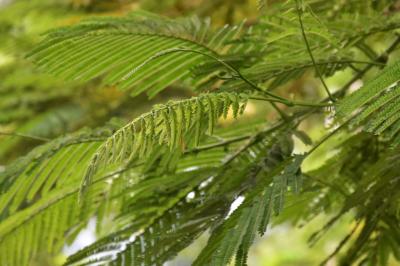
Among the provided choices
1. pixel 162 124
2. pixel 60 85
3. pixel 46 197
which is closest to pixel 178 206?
pixel 46 197

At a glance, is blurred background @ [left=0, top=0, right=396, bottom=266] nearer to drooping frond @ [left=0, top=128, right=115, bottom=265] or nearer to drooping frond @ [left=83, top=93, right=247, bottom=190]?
drooping frond @ [left=0, top=128, right=115, bottom=265]

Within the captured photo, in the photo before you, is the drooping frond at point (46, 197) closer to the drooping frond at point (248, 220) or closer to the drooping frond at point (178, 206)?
the drooping frond at point (178, 206)

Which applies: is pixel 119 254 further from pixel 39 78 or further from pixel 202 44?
pixel 39 78

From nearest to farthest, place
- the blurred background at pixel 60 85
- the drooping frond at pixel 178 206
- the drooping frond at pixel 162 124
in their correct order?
the drooping frond at pixel 162 124 < the drooping frond at pixel 178 206 < the blurred background at pixel 60 85

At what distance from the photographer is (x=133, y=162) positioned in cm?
124

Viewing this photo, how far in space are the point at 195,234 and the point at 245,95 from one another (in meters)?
0.24

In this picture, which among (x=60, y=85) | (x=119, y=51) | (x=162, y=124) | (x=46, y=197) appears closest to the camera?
(x=162, y=124)

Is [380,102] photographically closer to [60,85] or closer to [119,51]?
[119,51]

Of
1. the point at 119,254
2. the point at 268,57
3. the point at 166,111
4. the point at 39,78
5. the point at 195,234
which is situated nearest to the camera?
the point at 166,111

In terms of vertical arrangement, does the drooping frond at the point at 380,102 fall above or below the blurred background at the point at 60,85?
below

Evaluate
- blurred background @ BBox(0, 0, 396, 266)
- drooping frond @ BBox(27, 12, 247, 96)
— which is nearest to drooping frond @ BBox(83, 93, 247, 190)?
drooping frond @ BBox(27, 12, 247, 96)

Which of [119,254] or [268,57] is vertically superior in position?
[268,57]

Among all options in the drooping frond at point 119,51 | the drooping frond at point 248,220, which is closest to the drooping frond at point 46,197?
the drooping frond at point 119,51

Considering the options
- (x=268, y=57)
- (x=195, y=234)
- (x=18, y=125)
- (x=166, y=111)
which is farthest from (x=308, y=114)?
(x=18, y=125)
